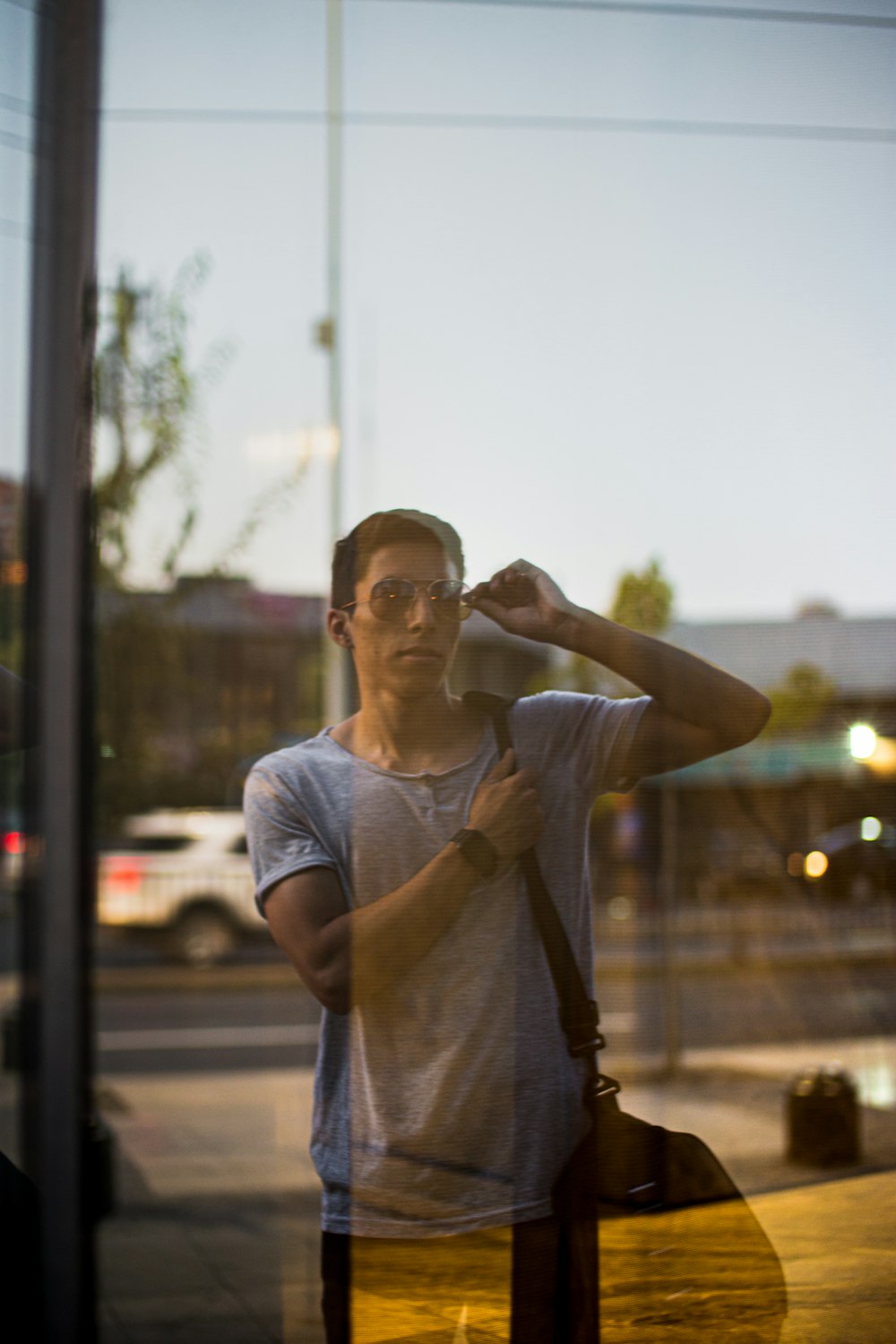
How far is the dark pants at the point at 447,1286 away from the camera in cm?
198

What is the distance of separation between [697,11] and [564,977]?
62.9 inches

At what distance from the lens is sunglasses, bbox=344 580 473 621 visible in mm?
1997

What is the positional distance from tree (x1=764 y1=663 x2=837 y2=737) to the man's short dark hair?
54 centimetres

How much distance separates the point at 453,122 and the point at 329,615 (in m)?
0.89

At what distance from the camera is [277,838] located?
199 centimetres

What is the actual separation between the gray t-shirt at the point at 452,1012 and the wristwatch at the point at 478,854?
2 centimetres

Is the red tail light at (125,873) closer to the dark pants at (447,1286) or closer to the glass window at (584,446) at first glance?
the glass window at (584,446)

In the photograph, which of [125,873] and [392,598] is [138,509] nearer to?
[392,598]

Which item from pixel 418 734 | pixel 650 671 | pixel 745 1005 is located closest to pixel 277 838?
pixel 418 734

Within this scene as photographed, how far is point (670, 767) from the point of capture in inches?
80.6

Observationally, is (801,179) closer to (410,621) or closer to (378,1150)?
(410,621)

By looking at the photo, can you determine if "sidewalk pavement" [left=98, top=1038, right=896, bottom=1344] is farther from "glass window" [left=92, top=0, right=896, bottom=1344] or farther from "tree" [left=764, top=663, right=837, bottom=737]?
"tree" [left=764, top=663, right=837, bottom=737]

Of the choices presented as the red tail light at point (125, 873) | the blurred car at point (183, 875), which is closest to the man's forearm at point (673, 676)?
the blurred car at point (183, 875)

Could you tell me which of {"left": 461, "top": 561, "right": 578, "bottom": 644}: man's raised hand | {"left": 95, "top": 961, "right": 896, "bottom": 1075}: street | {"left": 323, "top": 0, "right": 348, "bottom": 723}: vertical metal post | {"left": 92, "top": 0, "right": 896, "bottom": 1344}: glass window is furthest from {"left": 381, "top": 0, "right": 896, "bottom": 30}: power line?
{"left": 95, "top": 961, "right": 896, "bottom": 1075}: street
